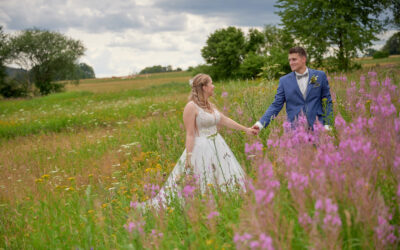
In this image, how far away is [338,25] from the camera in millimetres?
20078

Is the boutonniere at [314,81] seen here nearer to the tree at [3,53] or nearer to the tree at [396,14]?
the tree at [396,14]

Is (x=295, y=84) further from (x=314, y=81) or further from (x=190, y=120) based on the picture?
(x=190, y=120)

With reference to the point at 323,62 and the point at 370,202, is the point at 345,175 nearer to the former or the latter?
the point at 370,202

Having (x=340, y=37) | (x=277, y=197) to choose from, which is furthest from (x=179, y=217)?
(x=340, y=37)

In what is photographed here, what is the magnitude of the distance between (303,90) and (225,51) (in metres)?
32.5

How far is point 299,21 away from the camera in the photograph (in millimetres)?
22062

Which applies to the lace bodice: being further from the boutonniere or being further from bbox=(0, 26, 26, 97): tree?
bbox=(0, 26, 26, 97): tree

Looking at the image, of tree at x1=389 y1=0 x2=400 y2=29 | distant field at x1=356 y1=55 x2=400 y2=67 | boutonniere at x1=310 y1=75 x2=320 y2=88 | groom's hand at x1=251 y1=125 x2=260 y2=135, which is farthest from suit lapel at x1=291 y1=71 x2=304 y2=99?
tree at x1=389 y1=0 x2=400 y2=29

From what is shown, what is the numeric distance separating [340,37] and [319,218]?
23003 millimetres

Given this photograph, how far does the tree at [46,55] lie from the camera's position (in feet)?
127

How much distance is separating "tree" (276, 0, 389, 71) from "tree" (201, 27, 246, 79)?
43.7 feet

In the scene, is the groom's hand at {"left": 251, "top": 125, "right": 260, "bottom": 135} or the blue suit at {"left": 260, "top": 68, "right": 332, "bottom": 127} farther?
the groom's hand at {"left": 251, "top": 125, "right": 260, "bottom": 135}

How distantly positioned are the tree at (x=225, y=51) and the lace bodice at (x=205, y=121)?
103 feet

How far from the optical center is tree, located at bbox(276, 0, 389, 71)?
2039 cm
